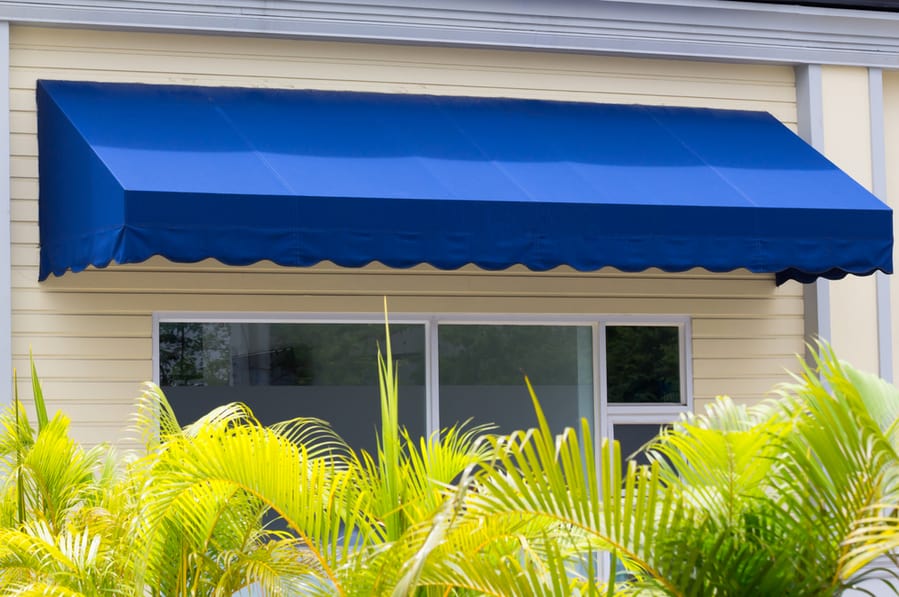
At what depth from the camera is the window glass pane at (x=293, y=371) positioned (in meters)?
8.24

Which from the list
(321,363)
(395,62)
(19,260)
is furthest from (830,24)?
(19,260)

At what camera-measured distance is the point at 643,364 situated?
9211mm

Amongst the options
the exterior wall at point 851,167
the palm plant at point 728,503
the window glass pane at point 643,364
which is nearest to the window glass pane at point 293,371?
the window glass pane at point 643,364

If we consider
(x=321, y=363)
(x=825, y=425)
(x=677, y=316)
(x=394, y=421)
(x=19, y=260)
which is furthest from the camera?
(x=677, y=316)

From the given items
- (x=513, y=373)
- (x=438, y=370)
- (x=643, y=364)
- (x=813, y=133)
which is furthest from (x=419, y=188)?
(x=813, y=133)

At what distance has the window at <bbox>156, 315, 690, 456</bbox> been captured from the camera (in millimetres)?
8281

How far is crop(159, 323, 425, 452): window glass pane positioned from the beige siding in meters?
0.16

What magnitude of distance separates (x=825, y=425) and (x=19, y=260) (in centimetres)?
546

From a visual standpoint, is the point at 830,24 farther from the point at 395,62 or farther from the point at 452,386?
the point at 452,386

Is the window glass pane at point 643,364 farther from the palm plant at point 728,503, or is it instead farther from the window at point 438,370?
the palm plant at point 728,503

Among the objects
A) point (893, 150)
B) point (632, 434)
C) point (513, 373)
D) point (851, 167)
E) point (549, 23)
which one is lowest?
point (632, 434)

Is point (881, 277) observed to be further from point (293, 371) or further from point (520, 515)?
point (520, 515)

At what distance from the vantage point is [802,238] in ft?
26.6

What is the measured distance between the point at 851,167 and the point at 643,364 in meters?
2.17
